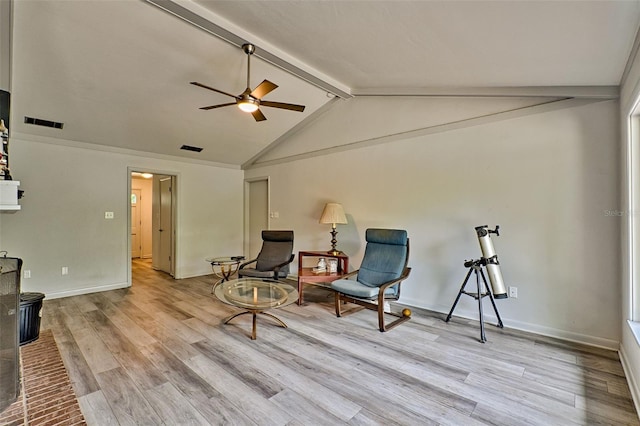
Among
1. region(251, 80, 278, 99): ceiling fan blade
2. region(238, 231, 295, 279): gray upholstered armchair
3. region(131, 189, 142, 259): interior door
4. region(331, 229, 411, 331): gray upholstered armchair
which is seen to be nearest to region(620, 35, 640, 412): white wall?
region(331, 229, 411, 331): gray upholstered armchair

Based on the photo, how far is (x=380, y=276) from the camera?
3.64m

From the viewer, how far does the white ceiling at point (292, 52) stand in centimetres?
196

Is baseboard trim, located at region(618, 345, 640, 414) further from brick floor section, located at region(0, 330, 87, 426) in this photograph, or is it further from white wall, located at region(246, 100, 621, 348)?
brick floor section, located at region(0, 330, 87, 426)

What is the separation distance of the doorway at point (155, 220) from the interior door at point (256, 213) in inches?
62.9

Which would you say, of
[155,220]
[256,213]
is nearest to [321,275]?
[256,213]

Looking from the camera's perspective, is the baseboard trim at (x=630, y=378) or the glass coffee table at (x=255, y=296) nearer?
the baseboard trim at (x=630, y=378)

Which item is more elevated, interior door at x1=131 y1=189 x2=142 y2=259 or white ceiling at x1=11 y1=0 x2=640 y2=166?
white ceiling at x1=11 y1=0 x2=640 y2=166

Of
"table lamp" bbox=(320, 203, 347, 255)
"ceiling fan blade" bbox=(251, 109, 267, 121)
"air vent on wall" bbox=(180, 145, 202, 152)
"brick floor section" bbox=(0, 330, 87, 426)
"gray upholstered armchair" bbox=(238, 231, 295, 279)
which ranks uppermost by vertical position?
"air vent on wall" bbox=(180, 145, 202, 152)

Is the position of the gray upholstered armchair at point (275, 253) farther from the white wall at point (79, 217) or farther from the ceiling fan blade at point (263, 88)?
the ceiling fan blade at point (263, 88)

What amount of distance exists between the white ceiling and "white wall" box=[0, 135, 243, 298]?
1.58ft

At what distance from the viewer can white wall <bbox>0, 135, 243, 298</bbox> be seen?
4.12 m

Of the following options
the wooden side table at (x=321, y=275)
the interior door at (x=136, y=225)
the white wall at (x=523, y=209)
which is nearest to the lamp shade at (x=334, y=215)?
the white wall at (x=523, y=209)

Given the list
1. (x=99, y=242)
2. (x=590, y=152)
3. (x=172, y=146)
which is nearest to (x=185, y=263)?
(x=99, y=242)

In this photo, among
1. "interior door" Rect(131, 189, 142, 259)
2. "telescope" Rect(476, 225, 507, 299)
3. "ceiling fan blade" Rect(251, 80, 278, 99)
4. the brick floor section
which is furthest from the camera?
"interior door" Rect(131, 189, 142, 259)
